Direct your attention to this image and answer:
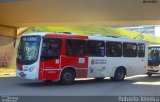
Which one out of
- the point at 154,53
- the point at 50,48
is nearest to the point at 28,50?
the point at 50,48

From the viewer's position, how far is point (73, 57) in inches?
834

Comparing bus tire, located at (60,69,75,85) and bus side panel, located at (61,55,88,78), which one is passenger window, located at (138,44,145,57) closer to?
bus side panel, located at (61,55,88,78)

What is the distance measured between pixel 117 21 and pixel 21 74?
1458 cm

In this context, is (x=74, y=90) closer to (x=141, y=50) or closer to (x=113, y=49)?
(x=113, y=49)

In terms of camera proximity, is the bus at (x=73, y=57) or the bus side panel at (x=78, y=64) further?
the bus side panel at (x=78, y=64)

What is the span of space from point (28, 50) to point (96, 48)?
4.23 m

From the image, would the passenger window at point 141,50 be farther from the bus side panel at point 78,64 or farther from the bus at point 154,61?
the bus side panel at point 78,64

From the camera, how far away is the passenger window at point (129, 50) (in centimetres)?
2449

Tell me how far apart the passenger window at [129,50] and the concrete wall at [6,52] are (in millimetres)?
15536

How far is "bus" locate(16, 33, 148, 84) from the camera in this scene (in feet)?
64.9

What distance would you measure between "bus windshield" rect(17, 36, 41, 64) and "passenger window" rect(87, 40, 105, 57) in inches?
132

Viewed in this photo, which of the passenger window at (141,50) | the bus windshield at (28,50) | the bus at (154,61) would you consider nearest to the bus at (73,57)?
the bus windshield at (28,50)

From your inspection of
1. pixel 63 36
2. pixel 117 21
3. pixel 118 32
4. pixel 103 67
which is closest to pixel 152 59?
pixel 117 21

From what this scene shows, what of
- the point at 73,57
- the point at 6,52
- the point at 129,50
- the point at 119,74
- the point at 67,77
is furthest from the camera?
the point at 6,52
